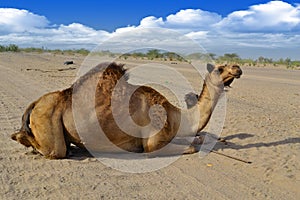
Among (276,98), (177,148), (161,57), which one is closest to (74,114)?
(177,148)

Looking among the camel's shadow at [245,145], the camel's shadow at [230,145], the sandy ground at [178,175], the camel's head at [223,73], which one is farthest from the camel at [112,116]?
the camel's shadow at [245,145]

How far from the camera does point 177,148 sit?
21.8ft

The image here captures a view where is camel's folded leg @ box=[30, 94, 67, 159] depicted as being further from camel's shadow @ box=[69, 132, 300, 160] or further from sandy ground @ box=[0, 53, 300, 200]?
camel's shadow @ box=[69, 132, 300, 160]

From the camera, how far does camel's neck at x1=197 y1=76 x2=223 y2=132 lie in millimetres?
6574

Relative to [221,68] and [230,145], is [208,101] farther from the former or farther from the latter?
[230,145]

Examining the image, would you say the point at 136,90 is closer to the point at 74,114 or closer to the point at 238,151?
the point at 74,114

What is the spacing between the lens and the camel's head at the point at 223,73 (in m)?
6.45

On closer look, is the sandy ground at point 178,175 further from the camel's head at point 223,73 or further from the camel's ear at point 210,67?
the camel's ear at point 210,67

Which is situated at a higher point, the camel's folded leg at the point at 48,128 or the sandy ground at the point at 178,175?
the camel's folded leg at the point at 48,128

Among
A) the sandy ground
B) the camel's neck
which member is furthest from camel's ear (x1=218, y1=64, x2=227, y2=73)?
the sandy ground

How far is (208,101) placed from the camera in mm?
6609

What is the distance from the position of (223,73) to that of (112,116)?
179 cm

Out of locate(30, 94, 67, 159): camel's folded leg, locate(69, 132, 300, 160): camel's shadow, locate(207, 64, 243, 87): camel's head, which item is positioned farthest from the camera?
locate(69, 132, 300, 160): camel's shadow

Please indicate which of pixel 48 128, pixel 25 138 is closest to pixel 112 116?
pixel 48 128
